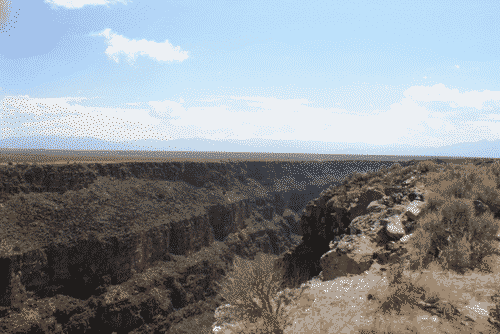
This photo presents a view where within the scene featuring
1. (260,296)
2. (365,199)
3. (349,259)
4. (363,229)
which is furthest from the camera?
(365,199)

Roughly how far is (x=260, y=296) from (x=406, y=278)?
329 cm

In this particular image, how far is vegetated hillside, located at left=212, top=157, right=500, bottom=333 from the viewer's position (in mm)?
4613

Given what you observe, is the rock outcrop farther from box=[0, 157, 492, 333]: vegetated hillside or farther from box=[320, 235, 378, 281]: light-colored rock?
box=[0, 157, 492, 333]: vegetated hillside

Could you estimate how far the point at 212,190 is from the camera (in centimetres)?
3941

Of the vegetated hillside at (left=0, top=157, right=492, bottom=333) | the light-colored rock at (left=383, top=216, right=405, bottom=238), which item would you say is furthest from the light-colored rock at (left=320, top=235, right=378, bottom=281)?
the vegetated hillside at (left=0, top=157, right=492, bottom=333)

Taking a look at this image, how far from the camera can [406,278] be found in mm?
5602

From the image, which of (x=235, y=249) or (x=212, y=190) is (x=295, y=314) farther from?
(x=212, y=190)

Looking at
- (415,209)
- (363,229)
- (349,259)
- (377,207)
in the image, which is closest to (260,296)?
(349,259)

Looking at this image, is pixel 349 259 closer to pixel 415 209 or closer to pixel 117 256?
pixel 415 209

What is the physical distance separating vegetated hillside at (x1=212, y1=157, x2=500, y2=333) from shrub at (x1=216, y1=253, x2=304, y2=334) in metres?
0.02

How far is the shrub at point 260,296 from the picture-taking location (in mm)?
5250

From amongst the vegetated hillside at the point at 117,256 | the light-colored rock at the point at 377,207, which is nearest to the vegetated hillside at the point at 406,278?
the light-colored rock at the point at 377,207

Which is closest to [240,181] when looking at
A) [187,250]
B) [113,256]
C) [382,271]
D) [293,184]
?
[293,184]

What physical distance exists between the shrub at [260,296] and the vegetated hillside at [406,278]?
0.08 ft
